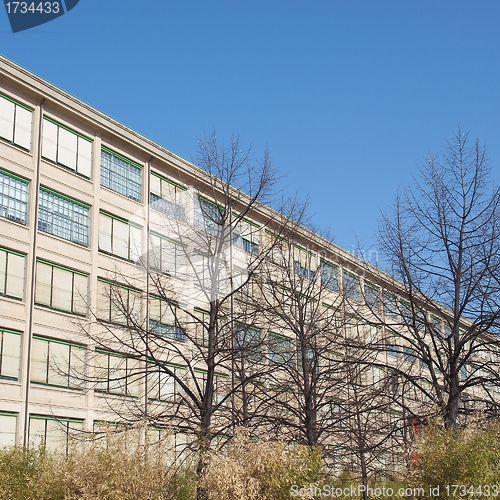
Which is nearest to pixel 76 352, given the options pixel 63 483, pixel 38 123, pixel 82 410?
pixel 82 410

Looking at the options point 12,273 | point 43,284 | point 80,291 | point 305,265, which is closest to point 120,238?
point 80,291

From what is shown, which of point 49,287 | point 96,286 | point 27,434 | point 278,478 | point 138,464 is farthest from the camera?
point 96,286

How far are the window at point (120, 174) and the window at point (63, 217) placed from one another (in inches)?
92.6

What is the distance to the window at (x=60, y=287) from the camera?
31344 millimetres

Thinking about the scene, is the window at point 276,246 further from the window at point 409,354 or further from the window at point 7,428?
the window at point 7,428

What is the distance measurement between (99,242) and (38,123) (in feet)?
19.9

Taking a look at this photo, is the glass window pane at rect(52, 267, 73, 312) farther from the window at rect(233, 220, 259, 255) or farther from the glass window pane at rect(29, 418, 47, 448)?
the window at rect(233, 220, 259, 255)

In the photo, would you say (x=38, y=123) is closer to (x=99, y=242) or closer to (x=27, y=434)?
(x=99, y=242)

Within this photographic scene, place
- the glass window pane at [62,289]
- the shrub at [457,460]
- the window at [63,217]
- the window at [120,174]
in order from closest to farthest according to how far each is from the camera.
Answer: the shrub at [457,460]
the glass window pane at [62,289]
the window at [63,217]
the window at [120,174]

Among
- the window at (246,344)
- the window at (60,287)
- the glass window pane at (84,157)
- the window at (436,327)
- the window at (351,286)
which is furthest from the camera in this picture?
the glass window pane at (84,157)

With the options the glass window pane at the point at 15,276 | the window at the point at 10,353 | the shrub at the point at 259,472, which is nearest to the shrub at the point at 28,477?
the shrub at the point at 259,472

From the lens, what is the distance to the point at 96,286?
33750 mm

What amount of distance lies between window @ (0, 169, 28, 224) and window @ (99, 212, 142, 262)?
441 centimetres

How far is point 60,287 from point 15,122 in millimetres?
7354
